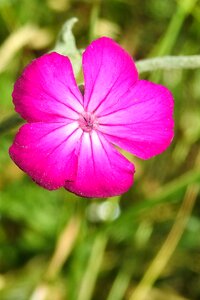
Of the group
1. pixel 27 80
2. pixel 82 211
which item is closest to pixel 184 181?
pixel 82 211

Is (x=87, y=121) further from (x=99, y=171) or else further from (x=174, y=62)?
(x=174, y=62)

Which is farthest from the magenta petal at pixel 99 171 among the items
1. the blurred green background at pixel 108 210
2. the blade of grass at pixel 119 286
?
the blade of grass at pixel 119 286

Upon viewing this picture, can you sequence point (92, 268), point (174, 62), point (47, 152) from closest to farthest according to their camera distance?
point (47, 152), point (174, 62), point (92, 268)

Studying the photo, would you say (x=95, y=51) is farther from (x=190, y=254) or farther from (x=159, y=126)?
(x=190, y=254)

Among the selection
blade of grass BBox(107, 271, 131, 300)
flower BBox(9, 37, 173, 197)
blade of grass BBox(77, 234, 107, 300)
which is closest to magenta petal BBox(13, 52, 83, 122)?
flower BBox(9, 37, 173, 197)

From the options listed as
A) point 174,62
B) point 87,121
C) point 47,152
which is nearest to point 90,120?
point 87,121

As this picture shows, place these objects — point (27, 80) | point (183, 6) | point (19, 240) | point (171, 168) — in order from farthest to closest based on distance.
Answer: point (171, 168) < point (19, 240) < point (183, 6) < point (27, 80)

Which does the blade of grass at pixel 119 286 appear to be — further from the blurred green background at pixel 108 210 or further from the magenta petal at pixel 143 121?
the magenta petal at pixel 143 121
